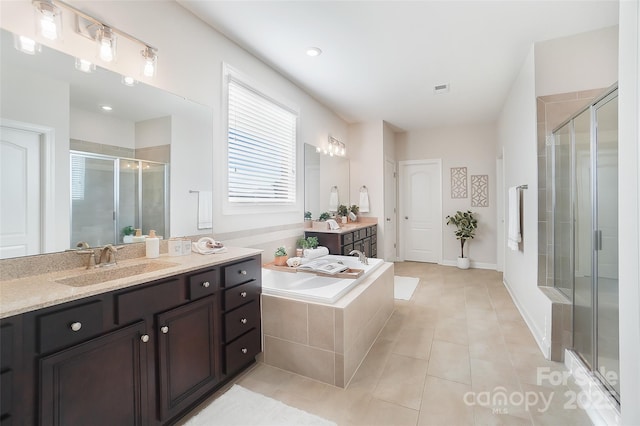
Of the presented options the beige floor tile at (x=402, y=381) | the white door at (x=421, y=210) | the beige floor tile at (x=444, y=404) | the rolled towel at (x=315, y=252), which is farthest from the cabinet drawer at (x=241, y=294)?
the white door at (x=421, y=210)

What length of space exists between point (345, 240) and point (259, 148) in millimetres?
1636

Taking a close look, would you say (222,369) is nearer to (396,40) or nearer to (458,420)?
(458,420)

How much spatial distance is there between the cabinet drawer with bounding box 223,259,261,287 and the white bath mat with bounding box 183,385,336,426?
0.70 m

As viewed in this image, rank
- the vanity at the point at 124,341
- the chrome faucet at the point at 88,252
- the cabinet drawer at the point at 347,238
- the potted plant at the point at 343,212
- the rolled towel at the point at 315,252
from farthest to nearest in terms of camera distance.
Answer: the potted plant at the point at 343,212
the cabinet drawer at the point at 347,238
the rolled towel at the point at 315,252
the chrome faucet at the point at 88,252
the vanity at the point at 124,341

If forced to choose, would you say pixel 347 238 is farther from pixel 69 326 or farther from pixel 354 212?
pixel 69 326

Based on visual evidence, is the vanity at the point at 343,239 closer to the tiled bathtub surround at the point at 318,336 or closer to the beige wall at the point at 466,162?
the tiled bathtub surround at the point at 318,336

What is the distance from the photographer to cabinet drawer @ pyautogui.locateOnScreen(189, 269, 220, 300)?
1.60 meters

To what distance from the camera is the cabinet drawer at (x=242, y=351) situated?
1863 mm

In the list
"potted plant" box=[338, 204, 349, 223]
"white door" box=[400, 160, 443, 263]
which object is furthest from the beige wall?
"potted plant" box=[338, 204, 349, 223]

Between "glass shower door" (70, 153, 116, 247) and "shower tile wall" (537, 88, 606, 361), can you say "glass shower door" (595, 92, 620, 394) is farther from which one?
"glass shower door" (70, 153, 116, 247)

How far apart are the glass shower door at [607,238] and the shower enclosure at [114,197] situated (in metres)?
2.95

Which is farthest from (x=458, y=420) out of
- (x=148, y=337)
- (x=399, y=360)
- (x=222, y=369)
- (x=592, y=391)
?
(x=148, y=337)

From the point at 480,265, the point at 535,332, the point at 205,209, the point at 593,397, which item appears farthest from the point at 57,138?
the point at 480,265

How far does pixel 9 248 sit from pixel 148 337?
0.76 meters
